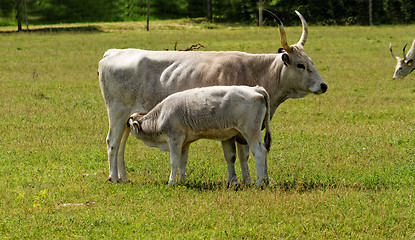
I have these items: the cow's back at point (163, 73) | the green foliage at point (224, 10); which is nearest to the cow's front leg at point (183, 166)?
the cow's back at point (163, 73)

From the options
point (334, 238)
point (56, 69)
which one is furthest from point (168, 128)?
point (56, 69)

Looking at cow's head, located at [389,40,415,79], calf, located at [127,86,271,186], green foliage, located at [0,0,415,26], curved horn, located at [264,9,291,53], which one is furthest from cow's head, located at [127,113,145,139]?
green foliage, located at [0,0,415,26]

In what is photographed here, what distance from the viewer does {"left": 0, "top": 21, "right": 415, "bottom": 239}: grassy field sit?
23.8 ft

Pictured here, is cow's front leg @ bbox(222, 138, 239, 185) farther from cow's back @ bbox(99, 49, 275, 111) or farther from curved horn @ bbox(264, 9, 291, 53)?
curved horn @ bbox(264, 9, 291, 53)

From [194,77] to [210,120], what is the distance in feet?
3.49

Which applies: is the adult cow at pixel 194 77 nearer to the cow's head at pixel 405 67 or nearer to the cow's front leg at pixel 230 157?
the cow's front leg at pixel 230 157

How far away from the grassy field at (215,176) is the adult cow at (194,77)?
2.41 feet

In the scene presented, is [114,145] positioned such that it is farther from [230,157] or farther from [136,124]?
[230,157]

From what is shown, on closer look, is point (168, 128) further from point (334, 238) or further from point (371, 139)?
point (371, 139)

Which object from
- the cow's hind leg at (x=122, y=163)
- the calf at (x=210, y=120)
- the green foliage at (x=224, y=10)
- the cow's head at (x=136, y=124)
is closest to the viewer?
the calf at (x=210, y=120)

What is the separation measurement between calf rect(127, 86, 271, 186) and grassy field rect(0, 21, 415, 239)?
57 cm

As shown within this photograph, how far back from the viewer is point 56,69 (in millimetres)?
23781

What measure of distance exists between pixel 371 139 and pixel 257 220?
5.23m

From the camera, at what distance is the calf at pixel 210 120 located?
860 cm
